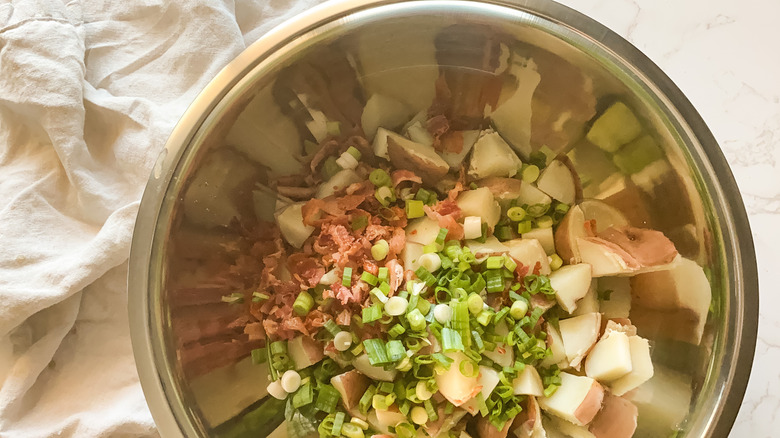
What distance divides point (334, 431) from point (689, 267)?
0.67m

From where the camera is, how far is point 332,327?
106 centimetres

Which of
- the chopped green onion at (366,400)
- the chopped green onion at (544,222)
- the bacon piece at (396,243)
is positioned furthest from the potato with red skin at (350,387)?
the chopped green onion at (544,222)

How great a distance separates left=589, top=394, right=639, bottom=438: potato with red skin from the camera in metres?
0.99

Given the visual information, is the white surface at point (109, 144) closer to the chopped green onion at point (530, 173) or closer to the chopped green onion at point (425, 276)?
the chopped green onion at point (530, 173)

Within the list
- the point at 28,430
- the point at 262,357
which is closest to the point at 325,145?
the point at 262,357

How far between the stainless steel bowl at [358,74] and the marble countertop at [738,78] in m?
0.30

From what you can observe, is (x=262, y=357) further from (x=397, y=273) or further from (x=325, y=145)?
(x=325, y=145)

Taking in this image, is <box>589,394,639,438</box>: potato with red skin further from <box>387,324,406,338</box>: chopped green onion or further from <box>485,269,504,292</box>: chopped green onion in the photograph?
<box>387,324,406,338</box>: chopped green onion

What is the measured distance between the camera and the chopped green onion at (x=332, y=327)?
1.06 metres

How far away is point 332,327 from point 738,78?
99 centimetres

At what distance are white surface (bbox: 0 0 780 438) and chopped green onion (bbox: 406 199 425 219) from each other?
50 centimetres

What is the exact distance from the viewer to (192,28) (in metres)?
1.24

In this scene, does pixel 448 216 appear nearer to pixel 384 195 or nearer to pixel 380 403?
pixel 384 195

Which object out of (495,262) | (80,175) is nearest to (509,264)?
(495,262)
